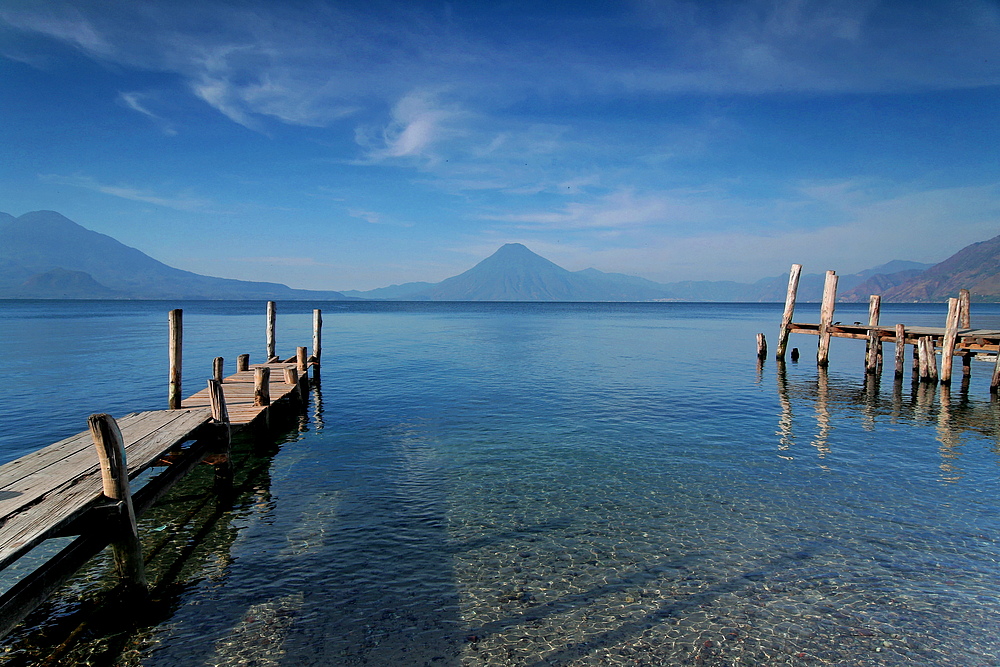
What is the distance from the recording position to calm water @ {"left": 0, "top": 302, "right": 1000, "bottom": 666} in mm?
6703


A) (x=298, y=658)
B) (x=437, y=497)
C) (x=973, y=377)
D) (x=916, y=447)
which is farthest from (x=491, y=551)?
(x=973, y=377)

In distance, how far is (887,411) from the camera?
20.2 metres

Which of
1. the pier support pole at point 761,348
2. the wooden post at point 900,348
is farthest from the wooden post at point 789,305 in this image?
the wooden post at point 900,348

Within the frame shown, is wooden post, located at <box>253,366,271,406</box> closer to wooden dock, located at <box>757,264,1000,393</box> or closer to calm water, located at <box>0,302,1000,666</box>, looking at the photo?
calm water, located at <box>0,302,1000,666</box>

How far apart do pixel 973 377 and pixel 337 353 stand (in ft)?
135

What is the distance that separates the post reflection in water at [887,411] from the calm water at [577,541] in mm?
166

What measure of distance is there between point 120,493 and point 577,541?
7.13 metres

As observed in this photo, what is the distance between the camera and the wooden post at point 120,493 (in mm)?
7059

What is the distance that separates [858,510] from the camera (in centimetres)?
1059

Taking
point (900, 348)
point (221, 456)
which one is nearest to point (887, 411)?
point (900, 348)

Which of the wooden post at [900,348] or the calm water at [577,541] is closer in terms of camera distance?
the calm water at [577,541]

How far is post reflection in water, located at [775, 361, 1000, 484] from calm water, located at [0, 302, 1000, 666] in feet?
0.55

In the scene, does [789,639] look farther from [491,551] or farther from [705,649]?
[491,551]

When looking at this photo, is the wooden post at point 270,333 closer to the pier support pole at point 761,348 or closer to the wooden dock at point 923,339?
the wooden dock at point 923,339
